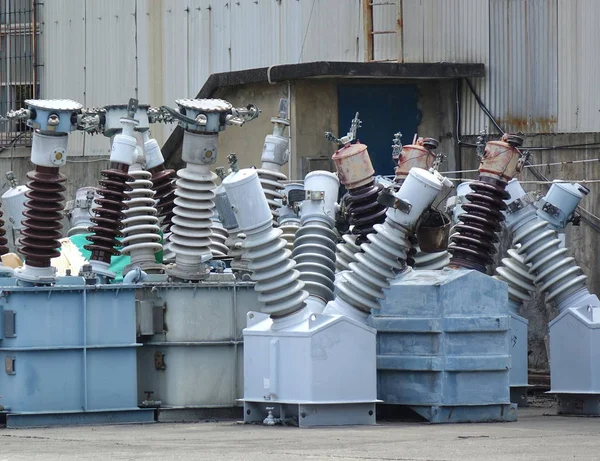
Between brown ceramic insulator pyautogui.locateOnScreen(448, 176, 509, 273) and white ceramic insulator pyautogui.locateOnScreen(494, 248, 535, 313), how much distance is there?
1413mm

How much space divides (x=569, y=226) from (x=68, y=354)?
7.70 m

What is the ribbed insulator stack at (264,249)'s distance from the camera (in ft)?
47.6

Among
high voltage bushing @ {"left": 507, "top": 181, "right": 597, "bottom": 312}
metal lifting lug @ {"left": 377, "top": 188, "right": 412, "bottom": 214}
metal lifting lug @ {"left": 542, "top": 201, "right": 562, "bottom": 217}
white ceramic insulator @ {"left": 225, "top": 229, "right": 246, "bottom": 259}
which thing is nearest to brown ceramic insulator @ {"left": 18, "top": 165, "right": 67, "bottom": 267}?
white ceramic insulator @ {"left": 225, "top": 229, "right": 246, "bottom": 259}

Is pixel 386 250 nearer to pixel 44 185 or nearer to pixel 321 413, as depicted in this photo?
pixel 321 413

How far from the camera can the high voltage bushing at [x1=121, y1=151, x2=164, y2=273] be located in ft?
55.6

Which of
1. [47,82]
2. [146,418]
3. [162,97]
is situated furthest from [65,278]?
[47,82]

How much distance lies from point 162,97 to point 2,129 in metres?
4.33

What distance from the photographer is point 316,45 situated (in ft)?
80.2

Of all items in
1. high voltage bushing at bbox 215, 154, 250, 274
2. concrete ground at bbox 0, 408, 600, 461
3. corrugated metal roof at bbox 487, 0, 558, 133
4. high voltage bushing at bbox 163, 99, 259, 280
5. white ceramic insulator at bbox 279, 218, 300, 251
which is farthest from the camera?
corrugated metal roof at bbox 487, 0, 558, 133

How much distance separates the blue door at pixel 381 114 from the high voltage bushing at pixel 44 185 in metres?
8.36

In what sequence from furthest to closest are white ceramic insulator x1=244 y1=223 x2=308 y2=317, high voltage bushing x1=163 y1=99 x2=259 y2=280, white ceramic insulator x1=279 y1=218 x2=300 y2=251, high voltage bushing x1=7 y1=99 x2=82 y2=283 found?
white ceramic insulator x1=279 y1=218 x2=300 y2=251 < high voltage bushing x1=163 y1=99 x2=259 y2=280 < high voltage bushing x1=7 y1=99 x2=82 y2=283 < white ceramic insulator x1=244 y1=223 x2=308 y2=317

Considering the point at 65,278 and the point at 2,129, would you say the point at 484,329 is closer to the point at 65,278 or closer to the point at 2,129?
the point at 65,278

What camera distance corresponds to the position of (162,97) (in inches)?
1072

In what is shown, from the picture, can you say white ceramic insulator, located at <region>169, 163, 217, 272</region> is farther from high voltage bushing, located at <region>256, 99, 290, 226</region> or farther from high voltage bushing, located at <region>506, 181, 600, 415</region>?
high voltage bushing, located at <region>506, 181, 600, 415</region>
